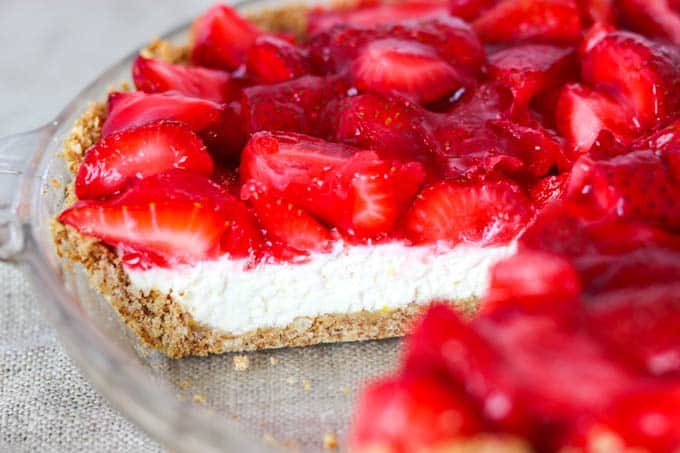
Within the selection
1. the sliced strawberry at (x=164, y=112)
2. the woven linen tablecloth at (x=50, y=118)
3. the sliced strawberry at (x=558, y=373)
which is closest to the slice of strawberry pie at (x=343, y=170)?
the sliced strawberry at (x=164, y=112)

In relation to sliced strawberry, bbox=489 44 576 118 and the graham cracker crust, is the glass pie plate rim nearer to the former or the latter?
the graham cracker crust

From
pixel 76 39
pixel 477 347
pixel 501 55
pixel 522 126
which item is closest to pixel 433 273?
pixel 522 126

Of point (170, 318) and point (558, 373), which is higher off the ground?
point (558, 373)

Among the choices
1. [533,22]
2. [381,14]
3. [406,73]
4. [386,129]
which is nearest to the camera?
[386,129]

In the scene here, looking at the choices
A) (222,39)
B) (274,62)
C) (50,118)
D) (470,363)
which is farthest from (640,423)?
(50,118)

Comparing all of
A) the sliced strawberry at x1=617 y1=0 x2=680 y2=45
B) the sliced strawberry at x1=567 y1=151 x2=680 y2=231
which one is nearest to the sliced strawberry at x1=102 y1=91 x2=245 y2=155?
the sliced strawberry at x1=567 y1=151 x2=680 y2=231

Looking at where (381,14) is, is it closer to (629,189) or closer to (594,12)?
(594,12)
